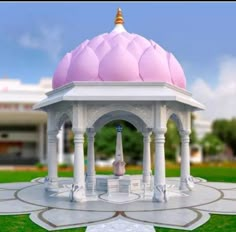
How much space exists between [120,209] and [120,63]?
15.1 feet

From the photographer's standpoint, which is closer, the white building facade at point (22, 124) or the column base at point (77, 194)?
the column base at point (77, 194)

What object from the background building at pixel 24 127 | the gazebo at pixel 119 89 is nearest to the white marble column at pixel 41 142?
the background building at pixel 24 127

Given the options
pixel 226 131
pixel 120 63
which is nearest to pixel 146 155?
pixel 120 63

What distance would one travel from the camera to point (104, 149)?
35.6 metres

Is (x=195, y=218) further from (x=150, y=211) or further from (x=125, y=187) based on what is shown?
(x=125, y=187)

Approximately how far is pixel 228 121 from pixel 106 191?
54.5 m

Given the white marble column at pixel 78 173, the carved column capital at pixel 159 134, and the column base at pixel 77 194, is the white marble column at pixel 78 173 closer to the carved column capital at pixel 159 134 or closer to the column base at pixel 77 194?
the column base at pixel 77 194

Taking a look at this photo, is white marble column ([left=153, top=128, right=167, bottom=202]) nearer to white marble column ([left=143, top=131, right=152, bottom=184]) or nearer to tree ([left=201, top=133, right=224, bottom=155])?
white marble column ([left=143, top=131, right=152, bottom=184])

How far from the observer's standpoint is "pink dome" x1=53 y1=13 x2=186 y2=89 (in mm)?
11445

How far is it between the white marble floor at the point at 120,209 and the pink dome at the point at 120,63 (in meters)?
3.96

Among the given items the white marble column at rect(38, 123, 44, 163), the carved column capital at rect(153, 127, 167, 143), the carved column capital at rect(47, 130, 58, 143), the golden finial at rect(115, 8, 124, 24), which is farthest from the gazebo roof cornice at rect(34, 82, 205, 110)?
the white marble column at rect(38, 123, 44, 163)

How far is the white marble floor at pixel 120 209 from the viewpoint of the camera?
840cm

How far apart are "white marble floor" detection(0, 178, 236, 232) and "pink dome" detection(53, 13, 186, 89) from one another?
3962 millimetres

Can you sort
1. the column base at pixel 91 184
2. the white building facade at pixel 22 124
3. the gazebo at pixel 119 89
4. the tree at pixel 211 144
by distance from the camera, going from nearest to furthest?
the gazebo at pixel 119 89, the column base at pixel 91 184, the white building facade at pixel 22 124, the tree at pixel 211 144
